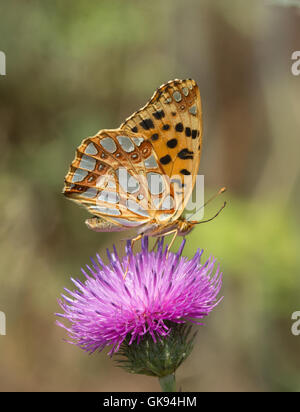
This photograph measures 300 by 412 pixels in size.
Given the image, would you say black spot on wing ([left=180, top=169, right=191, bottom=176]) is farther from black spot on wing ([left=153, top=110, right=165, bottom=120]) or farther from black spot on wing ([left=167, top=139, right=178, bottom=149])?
black spot on wing ([left=153, top=110, right=165, bottom=120])

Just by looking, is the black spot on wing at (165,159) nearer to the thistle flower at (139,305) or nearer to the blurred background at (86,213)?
the thistle flower at (139,305)

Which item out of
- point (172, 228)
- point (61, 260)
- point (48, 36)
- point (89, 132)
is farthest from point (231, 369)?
point (48, 36)

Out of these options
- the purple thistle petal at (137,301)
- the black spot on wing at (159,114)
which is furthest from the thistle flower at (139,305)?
the black spot on wing at (159,114)

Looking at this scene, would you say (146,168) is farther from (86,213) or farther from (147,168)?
(86,213)

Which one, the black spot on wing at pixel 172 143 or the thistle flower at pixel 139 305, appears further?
the black spot on wing at pixel 172 143

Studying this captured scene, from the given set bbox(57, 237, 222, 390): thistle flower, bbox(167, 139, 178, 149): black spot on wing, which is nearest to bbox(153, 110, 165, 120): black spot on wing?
bbox(167, 139, 178, 149): black spot on wing

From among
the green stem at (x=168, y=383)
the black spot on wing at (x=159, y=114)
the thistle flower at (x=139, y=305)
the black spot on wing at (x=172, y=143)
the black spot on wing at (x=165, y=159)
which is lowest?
the green stem at (x=168, y=383)

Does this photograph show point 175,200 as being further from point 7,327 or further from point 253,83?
point 253,83
